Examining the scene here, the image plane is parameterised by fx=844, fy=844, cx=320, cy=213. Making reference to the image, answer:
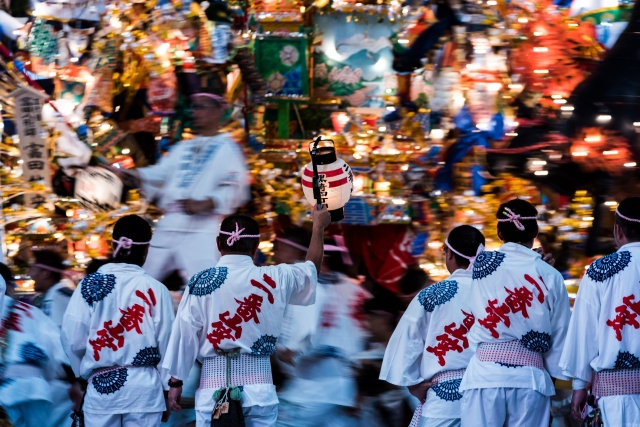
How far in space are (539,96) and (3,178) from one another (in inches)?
151

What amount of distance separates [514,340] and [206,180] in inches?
102

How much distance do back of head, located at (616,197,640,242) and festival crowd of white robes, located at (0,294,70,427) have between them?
8.23ft

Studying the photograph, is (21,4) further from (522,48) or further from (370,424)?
(370,424)

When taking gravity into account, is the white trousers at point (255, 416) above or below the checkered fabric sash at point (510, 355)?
below

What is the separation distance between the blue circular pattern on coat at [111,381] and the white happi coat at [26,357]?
1.08ft

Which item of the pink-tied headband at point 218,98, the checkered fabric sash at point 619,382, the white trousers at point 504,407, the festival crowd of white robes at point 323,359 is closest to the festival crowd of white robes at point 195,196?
the pink-tied headband at point 218,98

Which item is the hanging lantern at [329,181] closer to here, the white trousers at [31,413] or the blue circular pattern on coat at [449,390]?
the blue circular pattern on coat at [449,390]

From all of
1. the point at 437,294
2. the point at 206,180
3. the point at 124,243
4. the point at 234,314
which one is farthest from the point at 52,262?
the point at 437,294

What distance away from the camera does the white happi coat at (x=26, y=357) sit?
146 inches

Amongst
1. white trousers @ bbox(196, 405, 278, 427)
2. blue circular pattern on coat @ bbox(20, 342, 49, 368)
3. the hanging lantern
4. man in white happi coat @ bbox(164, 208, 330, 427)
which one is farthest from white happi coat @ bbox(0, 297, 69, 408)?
the hanging lantern

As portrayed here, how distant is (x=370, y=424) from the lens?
429cm

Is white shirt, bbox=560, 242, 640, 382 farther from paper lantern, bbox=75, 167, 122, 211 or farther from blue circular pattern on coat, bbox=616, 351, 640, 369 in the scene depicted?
paper lantern, bbox=75, 167, 122, 211

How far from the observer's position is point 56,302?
4672mm

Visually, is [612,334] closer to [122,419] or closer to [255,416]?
[255,416]
